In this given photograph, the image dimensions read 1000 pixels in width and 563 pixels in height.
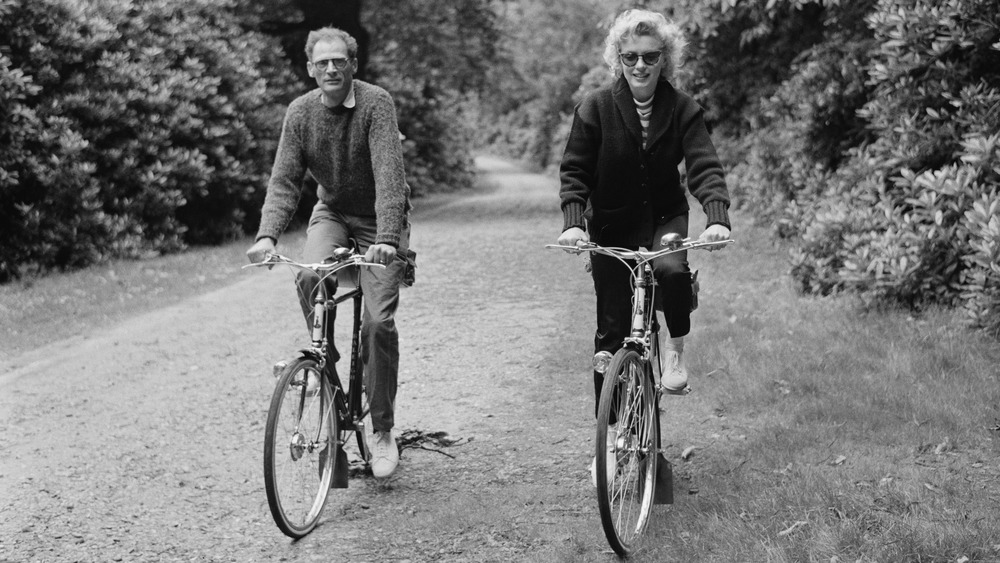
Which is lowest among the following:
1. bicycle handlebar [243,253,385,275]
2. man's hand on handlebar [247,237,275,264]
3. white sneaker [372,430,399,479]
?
white sneaker [372,430,399,479]

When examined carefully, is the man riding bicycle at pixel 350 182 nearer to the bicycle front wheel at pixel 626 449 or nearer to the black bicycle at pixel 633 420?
the black bicycle at pixel 633 420

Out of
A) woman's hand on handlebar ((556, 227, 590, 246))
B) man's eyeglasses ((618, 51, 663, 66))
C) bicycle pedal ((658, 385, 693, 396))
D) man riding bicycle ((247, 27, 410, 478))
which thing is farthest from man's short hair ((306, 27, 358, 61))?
bicycle pedal ((658, 385, 693, 396))

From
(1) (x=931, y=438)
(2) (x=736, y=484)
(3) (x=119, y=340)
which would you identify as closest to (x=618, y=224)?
(2) (x=736, y=484)

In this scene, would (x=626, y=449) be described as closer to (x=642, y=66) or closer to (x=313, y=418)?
(x=313, y=418)

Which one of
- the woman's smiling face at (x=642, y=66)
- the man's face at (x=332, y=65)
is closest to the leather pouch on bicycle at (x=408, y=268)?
the man's face at (x=332, y=65)

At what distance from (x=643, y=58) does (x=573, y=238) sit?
2.59 feet

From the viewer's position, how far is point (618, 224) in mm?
4316

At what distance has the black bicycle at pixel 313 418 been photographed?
4.13m

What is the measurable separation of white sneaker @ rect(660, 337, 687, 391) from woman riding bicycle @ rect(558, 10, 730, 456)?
0.12 meters

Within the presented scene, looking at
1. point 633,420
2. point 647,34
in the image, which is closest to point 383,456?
point 633,420

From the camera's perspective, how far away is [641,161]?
4184 millimetres

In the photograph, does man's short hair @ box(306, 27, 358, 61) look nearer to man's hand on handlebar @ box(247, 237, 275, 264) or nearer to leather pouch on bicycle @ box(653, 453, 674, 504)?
man's hand on handlebar @ box(247, 237, 275, 264)

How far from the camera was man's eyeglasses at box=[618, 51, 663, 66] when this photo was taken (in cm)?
405

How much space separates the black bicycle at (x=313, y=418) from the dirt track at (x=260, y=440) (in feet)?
0.52
